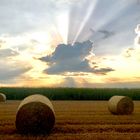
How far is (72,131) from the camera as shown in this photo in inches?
515

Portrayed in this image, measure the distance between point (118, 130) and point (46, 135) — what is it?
8.35 feet

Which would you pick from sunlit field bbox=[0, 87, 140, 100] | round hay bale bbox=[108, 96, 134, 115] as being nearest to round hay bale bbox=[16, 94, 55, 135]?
round hay bale bbox=[108, 96, 134, 115]

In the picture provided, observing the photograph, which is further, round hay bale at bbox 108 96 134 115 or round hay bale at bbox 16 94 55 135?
round hay bale at bbox 108 96 134 115

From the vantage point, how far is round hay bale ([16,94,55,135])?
1300cm

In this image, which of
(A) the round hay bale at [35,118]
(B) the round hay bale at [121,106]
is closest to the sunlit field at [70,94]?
(B) the round hay bale at [121,106]

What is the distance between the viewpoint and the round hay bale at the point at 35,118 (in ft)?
42.7

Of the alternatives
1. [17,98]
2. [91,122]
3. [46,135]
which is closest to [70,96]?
[17,98]

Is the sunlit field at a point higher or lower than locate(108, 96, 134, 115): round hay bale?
higher

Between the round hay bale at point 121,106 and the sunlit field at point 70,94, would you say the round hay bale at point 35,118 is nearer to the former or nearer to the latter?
the round hay bale at point 121,106

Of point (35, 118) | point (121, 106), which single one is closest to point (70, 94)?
point (121, 106)

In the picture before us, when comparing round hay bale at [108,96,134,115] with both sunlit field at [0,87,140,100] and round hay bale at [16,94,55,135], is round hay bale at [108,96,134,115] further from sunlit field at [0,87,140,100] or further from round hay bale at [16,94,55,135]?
sunlit field at [0,87,140,100]

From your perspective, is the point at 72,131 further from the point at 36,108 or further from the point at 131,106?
the point at 131,106

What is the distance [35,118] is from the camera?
13.1 meters

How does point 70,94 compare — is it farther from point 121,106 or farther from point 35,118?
point 35,118
